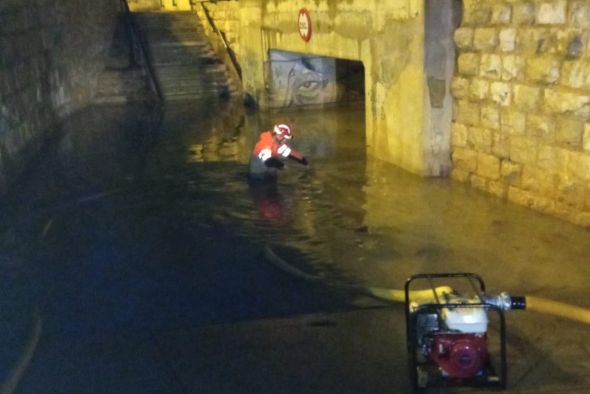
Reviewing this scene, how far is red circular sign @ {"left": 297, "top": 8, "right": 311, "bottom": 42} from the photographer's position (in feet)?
41.9

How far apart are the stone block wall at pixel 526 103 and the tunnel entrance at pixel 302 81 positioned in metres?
7.41

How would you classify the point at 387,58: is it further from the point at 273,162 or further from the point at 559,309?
the point at 559,309

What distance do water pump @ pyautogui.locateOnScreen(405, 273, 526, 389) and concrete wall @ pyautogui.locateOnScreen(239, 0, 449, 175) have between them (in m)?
5.05

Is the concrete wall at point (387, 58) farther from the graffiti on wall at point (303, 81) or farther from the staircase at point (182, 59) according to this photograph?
the staircase at point (182, 59)

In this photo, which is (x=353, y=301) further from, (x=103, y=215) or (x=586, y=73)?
(x=103, y=215)

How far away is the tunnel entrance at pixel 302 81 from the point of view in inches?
624

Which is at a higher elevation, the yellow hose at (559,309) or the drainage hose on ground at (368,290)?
the yellow hose at (559,309)

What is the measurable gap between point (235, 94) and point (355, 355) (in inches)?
579

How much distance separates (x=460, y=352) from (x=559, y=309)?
1182 millimetres

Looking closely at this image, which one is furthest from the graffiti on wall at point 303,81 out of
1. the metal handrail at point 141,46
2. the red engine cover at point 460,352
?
the red engine cover at point 460,352

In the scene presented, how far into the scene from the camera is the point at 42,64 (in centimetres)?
1438

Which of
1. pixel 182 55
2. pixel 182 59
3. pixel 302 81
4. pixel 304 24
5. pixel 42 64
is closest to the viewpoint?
pixel 304 24

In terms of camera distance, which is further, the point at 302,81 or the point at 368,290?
the point at 302,81

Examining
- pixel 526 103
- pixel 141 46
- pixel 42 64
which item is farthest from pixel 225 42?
pixel 526 103
